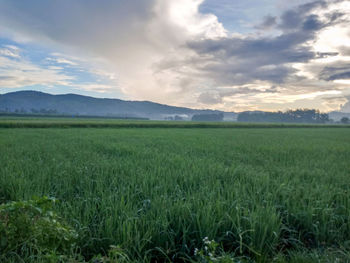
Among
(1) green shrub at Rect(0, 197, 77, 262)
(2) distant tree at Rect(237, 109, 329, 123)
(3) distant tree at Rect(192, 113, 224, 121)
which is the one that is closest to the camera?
(1) green shrub at Rect(0, 197, 77, 262)

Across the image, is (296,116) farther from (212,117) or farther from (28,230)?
(28,230)

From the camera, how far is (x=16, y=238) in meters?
1.93

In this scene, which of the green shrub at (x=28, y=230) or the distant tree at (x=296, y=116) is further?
the distant tree at (x=296, y=116)

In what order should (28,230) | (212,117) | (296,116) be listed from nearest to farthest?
(28,230) < (296,116) < (212,117)

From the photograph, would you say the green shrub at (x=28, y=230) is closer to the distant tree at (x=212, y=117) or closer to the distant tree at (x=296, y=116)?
the distant tree at (x=212, y=117)

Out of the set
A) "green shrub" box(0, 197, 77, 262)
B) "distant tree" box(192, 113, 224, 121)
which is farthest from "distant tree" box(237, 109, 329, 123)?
"green shrub" box(0, 197, 77, 262)

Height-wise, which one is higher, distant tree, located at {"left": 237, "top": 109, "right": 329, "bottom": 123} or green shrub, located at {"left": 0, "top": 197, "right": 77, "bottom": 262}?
distant tree, located at {"left": 237, "top": 109, "right": 329, "bottom": 123}

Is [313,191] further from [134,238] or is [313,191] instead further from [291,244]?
[134,238]

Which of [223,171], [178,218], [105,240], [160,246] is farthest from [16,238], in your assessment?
[223,171]

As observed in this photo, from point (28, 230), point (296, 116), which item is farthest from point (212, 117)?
point (28, 230)

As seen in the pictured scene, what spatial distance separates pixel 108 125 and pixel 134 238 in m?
36.6

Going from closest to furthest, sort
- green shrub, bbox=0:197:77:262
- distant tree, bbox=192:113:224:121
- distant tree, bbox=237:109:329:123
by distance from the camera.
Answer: green shrub, bbox=0:197:77:262 < distant tree, bbox=237:109:329:123 < distant tree, bbox=192:113:224:121

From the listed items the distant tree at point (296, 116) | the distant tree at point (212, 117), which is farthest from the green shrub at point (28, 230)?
the distant tree at point (296, 116)

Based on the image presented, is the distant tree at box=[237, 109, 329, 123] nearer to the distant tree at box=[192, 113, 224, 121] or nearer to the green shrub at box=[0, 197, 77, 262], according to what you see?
the distant tree at box=[192, 113, 224, 121]
